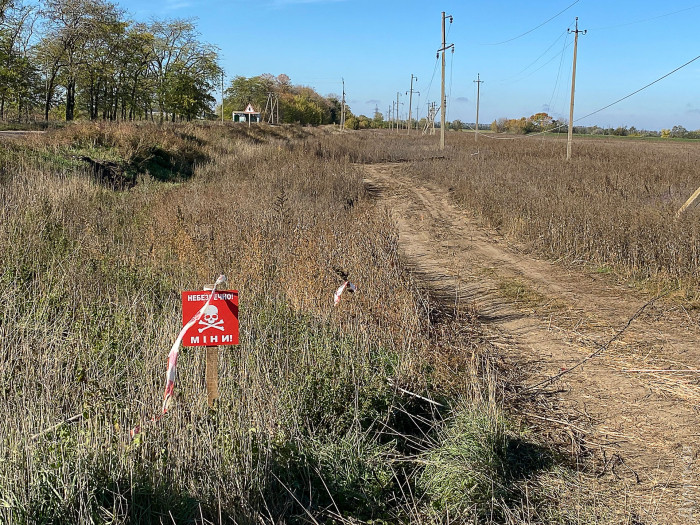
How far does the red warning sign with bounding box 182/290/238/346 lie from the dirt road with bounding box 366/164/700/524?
2.23 meters

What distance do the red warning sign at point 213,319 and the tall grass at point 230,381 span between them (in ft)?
1.21

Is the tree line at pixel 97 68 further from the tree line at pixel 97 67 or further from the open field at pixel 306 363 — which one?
the open field at pixel 306 363

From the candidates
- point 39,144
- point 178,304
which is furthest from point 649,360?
point 39,144

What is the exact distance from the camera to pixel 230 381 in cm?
388

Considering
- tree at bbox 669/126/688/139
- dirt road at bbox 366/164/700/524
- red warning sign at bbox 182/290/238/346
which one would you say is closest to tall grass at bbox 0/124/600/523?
red warning sign at bbox 182/290/238/346

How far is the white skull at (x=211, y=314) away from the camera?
11.6 feet

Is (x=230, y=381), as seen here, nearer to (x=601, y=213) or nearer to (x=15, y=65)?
(x=601, y=213)

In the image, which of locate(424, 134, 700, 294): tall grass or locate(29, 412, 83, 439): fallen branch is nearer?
locate(29, 412, 83, 439): fallen branch

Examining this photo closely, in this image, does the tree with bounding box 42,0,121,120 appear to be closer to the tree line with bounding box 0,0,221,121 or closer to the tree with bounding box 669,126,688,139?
the tree line with bounding box 0,0,221,121

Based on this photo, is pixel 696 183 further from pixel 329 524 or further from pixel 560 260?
pixel 329 524

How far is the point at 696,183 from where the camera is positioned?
47.6 ft

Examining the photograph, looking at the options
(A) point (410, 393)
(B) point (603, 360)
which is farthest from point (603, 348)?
(A) point (410, 393)

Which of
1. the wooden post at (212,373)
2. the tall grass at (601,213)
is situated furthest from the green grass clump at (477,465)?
the tall grass at (601,213)

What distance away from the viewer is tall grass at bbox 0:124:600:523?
2.94 meters
